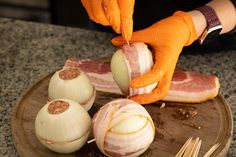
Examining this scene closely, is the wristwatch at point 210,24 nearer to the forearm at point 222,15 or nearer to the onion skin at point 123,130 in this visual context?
the forearm at point 222,15

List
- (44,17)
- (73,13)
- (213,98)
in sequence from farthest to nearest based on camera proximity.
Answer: (44,17) → (73,13) → (213,98)

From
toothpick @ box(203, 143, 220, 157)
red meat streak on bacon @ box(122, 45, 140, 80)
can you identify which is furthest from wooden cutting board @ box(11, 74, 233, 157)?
red meat streak on bacon @ box(122, 45, 140, 80)

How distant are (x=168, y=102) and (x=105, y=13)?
0.29m

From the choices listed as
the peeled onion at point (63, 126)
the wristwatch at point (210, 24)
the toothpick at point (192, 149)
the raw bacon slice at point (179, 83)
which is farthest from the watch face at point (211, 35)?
the peeled onion at point (63, 126)

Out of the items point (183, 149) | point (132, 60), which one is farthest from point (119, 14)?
point (183, 149)

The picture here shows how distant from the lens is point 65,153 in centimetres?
93

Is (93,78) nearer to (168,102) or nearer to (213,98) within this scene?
(168,102)

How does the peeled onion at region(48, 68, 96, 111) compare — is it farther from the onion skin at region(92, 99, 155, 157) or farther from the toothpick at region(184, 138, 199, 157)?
the toothpick at region(184, 138, 199, 157)

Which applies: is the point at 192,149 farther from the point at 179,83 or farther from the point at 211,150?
the point at 179,83

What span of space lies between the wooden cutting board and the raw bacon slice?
2cm

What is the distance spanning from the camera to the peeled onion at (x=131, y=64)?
0.99 metres

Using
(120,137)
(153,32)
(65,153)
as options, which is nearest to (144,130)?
(120,137)

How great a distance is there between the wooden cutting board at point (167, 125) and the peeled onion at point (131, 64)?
3.7 inches

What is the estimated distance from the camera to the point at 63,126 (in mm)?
878
